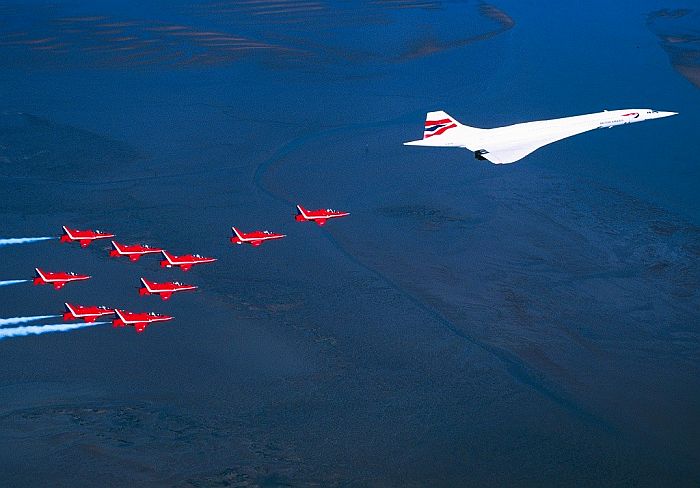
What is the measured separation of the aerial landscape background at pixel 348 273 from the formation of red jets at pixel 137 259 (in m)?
0.97

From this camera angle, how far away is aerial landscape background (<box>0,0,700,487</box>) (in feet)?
164

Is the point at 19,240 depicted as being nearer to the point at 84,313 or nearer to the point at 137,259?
the point at 137,259

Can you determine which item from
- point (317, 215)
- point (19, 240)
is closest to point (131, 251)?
point (19, 240)

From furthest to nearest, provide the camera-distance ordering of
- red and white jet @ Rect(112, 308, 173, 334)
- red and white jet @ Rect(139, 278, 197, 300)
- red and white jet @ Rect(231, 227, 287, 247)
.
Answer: red and white jet @ Rect(231, 227, 287, 247), red and white jet @ Rect(139, 278, 197, 300), red and white jet @ Rect(112, 308, 173, 334)

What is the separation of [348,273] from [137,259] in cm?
1424

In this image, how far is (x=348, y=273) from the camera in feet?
212

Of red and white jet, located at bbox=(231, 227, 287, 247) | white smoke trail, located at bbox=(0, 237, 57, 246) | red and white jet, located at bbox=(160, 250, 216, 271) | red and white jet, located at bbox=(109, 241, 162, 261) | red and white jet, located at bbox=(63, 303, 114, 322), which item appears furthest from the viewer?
white smoke trail, located at bbox=(0, 237, 57, 246)

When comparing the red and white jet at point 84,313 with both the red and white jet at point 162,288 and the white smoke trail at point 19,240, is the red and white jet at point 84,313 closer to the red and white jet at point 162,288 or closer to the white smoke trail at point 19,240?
the red and white jet at point 162,288

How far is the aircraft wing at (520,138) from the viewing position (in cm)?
7338

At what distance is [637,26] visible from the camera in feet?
391

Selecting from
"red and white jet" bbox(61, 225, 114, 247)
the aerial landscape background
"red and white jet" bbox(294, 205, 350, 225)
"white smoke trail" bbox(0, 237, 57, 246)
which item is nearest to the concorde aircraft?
the aerial landscape background

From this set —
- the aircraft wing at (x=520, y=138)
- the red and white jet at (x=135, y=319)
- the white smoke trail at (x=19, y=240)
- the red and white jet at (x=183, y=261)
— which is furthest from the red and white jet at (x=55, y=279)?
the aircraft wing at (x=520, y=138)

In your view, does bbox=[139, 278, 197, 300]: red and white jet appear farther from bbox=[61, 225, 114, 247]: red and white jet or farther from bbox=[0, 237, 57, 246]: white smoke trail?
bbox=[0, 237, 57, 246]: white smoke trail

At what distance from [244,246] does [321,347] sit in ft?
42.0
